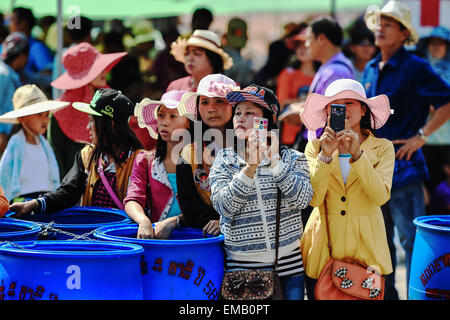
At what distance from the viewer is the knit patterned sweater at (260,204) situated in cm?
371

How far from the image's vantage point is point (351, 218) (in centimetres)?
399

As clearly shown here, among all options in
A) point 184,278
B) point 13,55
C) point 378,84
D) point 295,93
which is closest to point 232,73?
point 295,93

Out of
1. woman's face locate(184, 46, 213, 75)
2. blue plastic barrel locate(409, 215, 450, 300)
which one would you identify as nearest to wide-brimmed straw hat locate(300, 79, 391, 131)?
blue plastic barrel locate(409, 215, 450, 300)

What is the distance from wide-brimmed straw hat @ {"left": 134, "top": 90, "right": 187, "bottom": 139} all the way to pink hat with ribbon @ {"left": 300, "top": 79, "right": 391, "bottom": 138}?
83 cm

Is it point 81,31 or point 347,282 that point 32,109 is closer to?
point 81,31

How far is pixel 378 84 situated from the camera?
18.6ft

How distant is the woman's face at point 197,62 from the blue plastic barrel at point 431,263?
7.24 feet

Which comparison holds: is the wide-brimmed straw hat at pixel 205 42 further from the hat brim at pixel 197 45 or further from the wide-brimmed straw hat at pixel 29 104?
the wide-brimmed straw hat at pixel 29 104

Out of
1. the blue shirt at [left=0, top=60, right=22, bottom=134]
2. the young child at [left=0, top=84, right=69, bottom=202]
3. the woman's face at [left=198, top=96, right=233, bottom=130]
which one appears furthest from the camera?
the blue shirt at [left=0, top=60, right=22, bottom=134]

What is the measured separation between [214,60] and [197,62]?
15 cm

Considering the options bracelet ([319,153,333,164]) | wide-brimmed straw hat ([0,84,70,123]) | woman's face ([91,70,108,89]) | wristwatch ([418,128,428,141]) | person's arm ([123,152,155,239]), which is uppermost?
woman's face ([91,70,108,89])

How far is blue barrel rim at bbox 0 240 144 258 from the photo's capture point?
313cm

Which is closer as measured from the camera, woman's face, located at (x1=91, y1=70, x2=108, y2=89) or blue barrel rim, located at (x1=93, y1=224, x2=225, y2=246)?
blue barrel rim, located at (x1=93, y1=224, x2=225, y2=246)

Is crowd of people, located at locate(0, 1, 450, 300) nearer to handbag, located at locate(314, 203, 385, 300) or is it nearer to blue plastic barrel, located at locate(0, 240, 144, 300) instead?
handbag, located at locate(314, 203, 385, 300)
